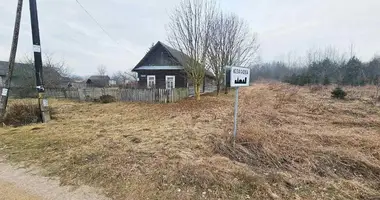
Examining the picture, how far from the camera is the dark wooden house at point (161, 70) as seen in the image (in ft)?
68.6

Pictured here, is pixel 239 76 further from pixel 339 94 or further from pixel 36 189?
pixel 339 94

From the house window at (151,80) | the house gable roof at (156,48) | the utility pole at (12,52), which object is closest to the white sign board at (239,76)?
the utility pole at (12,52)

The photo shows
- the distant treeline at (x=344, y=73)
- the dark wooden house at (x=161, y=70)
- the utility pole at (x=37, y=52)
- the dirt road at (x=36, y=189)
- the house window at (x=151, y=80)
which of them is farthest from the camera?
the distant treeline at (x=344, y=73)

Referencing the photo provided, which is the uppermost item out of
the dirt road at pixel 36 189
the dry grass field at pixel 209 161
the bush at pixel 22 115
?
the bush at pixel 22 115

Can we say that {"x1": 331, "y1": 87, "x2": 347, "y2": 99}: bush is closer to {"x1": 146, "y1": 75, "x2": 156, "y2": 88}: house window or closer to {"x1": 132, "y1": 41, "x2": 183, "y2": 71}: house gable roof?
{"x1": 132, "y1": 41, "x2": 183, "y2": 71}: house gable roof

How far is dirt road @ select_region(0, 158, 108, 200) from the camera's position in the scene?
2.86m

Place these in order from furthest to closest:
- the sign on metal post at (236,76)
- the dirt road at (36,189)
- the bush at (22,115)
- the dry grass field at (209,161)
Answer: the bush at (22,115) → the sign on metal post at (236,76) → the dry grass field at (209,161) → the dirt road at (36,189)

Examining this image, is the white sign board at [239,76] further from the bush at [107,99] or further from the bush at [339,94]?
the bush at [339,94]

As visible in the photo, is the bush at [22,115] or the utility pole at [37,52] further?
the bush at [22,115]

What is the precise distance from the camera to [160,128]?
689cm

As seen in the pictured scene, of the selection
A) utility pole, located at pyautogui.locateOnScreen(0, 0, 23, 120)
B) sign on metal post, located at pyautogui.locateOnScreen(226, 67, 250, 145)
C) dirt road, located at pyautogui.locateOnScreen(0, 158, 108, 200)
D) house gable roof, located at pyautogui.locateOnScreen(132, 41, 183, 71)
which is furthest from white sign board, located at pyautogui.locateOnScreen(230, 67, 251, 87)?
house gable roof, located at pyautogui.locateOnScreen(132, 41, 183, 71)

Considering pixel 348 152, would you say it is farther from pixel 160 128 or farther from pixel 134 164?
pixel 160 128

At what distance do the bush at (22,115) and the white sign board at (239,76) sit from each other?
7982 mm

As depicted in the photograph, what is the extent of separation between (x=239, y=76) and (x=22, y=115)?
852cm
